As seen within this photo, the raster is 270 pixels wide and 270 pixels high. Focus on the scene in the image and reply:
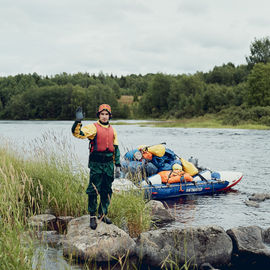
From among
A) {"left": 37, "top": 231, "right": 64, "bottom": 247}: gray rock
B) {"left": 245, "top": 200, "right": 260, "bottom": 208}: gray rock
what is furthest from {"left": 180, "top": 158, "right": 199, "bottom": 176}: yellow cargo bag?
{"left": 37, "top": 231, "right": 64, "bottom": 247}: gray rock

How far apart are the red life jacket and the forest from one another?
157 feet

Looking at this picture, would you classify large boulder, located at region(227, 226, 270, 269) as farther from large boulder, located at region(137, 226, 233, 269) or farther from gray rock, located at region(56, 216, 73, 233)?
gray rock, located at region(56, 216, 73, 233)

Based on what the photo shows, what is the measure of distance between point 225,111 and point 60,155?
54.1 meters

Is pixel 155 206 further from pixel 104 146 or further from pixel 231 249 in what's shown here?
pixel 104 146

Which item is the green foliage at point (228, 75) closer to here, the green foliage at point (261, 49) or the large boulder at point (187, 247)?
the green foliage at point (261, 49)

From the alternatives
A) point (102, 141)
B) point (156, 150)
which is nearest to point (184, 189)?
point (156, 150)

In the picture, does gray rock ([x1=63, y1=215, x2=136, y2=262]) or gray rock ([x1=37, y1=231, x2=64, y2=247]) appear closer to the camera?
gray rock ([x1=63, y1=215, x2=136, y2=262])

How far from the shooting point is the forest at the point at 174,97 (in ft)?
188

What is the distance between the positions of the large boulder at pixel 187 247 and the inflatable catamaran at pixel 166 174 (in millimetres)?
4211

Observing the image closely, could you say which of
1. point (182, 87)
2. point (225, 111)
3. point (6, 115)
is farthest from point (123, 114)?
point (225, 111)

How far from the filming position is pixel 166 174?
37.0 feet

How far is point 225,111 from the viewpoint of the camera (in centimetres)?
5969

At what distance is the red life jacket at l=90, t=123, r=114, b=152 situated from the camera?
19.2 feet

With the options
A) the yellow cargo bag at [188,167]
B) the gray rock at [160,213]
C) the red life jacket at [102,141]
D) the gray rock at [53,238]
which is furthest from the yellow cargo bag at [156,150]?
the red life jacket at [102,141]
